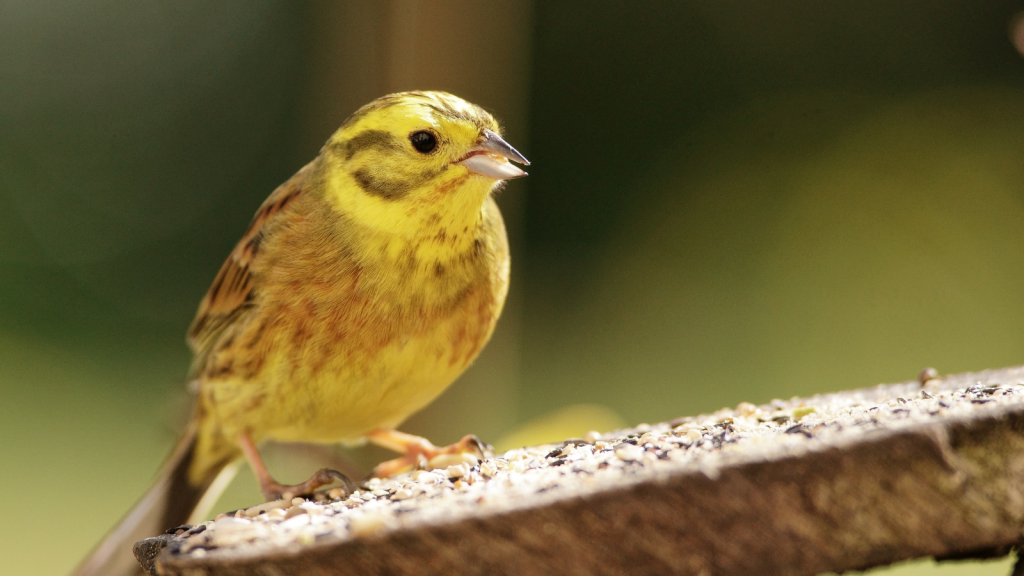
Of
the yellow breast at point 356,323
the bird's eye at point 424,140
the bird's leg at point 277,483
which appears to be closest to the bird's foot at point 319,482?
the bird's leg at point 277,483

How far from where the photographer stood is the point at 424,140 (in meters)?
3.02

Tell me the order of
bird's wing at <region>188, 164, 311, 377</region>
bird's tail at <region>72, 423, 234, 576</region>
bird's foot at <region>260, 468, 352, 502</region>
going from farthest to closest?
bird's tail at <region>72, 423, 234, 576</region>
bird's wing at <region>188, 164, 311, 377</region>
bird's foot at <region>260, 468, 352, 502</region>

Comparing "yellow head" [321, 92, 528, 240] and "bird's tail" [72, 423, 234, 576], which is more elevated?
"yellow head" [321, 92, 528, 240]

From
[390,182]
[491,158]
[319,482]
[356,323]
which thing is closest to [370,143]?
[390,182]

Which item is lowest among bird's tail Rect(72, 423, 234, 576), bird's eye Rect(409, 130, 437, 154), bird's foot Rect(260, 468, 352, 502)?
bird's tail Rect(72, 423, 234, 576)

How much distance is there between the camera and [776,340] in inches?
311

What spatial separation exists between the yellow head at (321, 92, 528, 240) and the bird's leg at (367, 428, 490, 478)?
69cm

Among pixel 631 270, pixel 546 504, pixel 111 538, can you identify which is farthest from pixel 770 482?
pixel 631 270

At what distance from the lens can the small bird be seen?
2.96 m

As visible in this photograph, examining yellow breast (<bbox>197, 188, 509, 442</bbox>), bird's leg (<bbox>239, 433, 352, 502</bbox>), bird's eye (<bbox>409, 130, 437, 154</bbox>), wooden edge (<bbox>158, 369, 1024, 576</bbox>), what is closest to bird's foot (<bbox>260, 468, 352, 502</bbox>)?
bird's leg (<bbox>239, 433, 352, 502</bbox>)

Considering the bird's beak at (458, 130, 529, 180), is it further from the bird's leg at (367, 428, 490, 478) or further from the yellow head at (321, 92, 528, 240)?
the bird's leg at (367, 428, 490, 478)

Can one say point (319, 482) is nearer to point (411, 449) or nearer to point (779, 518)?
point (411, 449)

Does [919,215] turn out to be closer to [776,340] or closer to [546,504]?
[776,340]

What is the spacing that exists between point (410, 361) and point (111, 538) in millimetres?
1319
